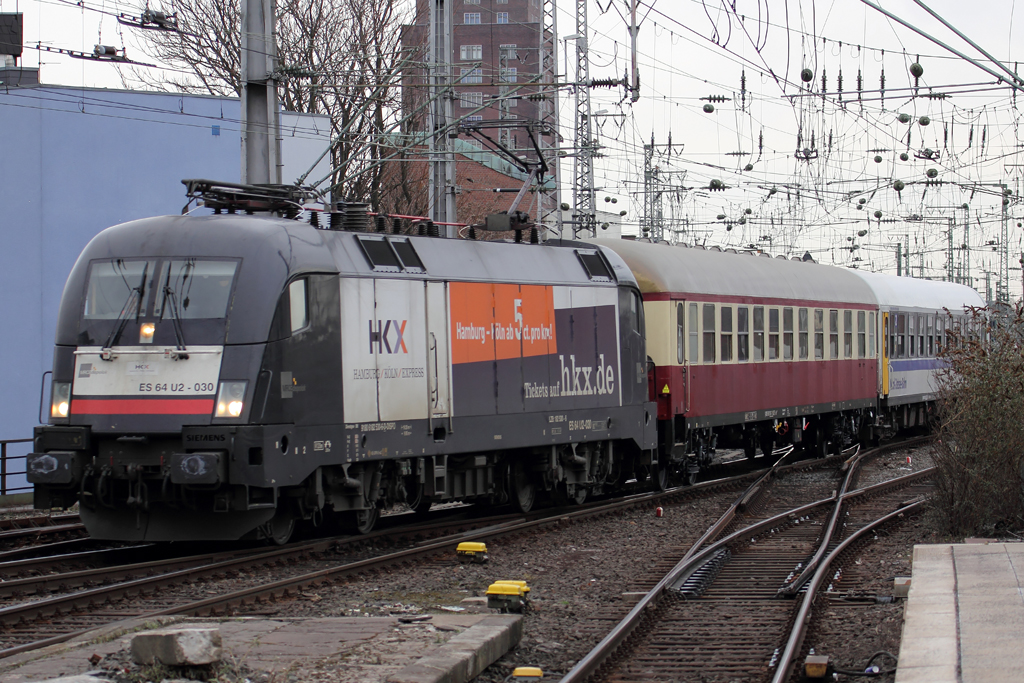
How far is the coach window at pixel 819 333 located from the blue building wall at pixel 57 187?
12.8 m

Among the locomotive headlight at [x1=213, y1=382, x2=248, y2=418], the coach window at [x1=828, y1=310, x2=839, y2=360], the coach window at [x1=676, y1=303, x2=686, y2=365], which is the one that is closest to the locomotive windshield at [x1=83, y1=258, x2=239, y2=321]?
the locomotive headlight at [x1=213, y1=382, x2=248, y2=418]

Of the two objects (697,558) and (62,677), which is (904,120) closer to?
(697,558)

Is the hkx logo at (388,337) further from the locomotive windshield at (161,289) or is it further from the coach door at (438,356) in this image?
the locomotive windshield at (161,289)

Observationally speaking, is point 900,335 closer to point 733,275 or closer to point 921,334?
point 921,334

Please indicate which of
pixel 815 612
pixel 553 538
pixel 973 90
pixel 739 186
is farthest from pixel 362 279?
pixel 739 186

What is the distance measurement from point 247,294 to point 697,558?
5088 millimetres

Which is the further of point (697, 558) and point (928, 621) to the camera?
point (697, 558)

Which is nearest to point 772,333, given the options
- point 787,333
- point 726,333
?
point 787,333

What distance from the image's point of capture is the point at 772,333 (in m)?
22.5

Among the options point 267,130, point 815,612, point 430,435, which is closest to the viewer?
point 815,612

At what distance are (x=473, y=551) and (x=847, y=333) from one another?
16.0m

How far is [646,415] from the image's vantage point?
58.6 feet

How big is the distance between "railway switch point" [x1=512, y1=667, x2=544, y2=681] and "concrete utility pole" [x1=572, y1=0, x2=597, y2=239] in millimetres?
21187

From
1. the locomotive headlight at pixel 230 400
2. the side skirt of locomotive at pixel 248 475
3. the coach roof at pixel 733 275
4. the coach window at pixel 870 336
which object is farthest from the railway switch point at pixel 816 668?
the coach window at pixel 870 336
